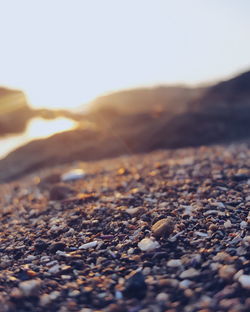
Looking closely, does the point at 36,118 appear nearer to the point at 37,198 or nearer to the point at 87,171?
Result: the point at 87,171

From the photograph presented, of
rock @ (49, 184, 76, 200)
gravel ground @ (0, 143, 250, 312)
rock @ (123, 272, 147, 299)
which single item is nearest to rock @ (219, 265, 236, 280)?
gravel ground @ (0, 143, 250, 312)

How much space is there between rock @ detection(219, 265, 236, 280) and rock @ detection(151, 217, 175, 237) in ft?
2.12

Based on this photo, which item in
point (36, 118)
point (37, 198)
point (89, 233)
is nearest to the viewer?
point (89, 233)

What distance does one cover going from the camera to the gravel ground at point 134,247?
2.41 meters

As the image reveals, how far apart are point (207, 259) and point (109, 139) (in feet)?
24.4

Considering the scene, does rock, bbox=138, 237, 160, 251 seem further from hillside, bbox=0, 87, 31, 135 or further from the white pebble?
hillside, bbox=0, 87, 31, 135

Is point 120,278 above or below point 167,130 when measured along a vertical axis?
below

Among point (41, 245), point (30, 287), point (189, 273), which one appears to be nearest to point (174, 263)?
point (189, 273)

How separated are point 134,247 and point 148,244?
0.12m

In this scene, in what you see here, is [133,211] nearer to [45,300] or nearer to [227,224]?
[227,224]

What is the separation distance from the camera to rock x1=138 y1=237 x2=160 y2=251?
9.68ft

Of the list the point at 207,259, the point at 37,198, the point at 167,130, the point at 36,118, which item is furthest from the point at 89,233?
the point at 36,118

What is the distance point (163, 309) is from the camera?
2287mm

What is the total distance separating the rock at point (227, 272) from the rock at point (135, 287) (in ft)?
1.75
